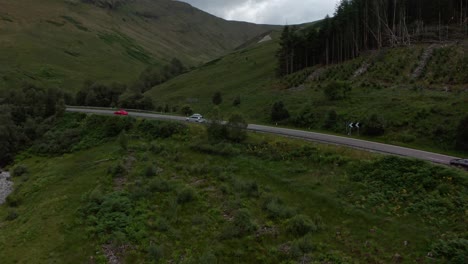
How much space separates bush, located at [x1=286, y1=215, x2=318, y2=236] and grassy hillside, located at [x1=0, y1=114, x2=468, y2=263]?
0.25ft

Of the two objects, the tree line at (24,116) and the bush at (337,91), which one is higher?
the bush at (337,91)

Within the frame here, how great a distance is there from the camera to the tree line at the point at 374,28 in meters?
76.7

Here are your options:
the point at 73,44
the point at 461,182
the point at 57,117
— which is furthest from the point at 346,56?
the point at 73,44

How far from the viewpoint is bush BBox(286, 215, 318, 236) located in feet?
82.9

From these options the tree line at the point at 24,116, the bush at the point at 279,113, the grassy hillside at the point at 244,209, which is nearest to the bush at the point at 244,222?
the grassy hillside at the point at 244,209

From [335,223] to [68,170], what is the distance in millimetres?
35831

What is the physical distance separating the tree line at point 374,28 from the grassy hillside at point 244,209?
51.2 m

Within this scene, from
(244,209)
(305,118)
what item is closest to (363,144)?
(305,118)

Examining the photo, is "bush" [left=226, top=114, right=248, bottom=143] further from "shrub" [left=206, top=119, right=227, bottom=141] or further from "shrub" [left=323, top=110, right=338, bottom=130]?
"shrub" [left=323, top=110, right=338, bottom=130]

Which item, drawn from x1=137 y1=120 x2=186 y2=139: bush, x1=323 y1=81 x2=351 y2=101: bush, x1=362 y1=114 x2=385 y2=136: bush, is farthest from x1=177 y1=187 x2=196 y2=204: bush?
x1=323 y1=81 x2=351 y2=101: bush

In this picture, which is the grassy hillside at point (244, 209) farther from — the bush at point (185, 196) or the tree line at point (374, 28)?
the tree line at point (374, 28)

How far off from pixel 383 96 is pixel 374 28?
125 ft

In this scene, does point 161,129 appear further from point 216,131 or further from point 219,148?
point 219,148

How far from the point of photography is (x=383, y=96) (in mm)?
51844
